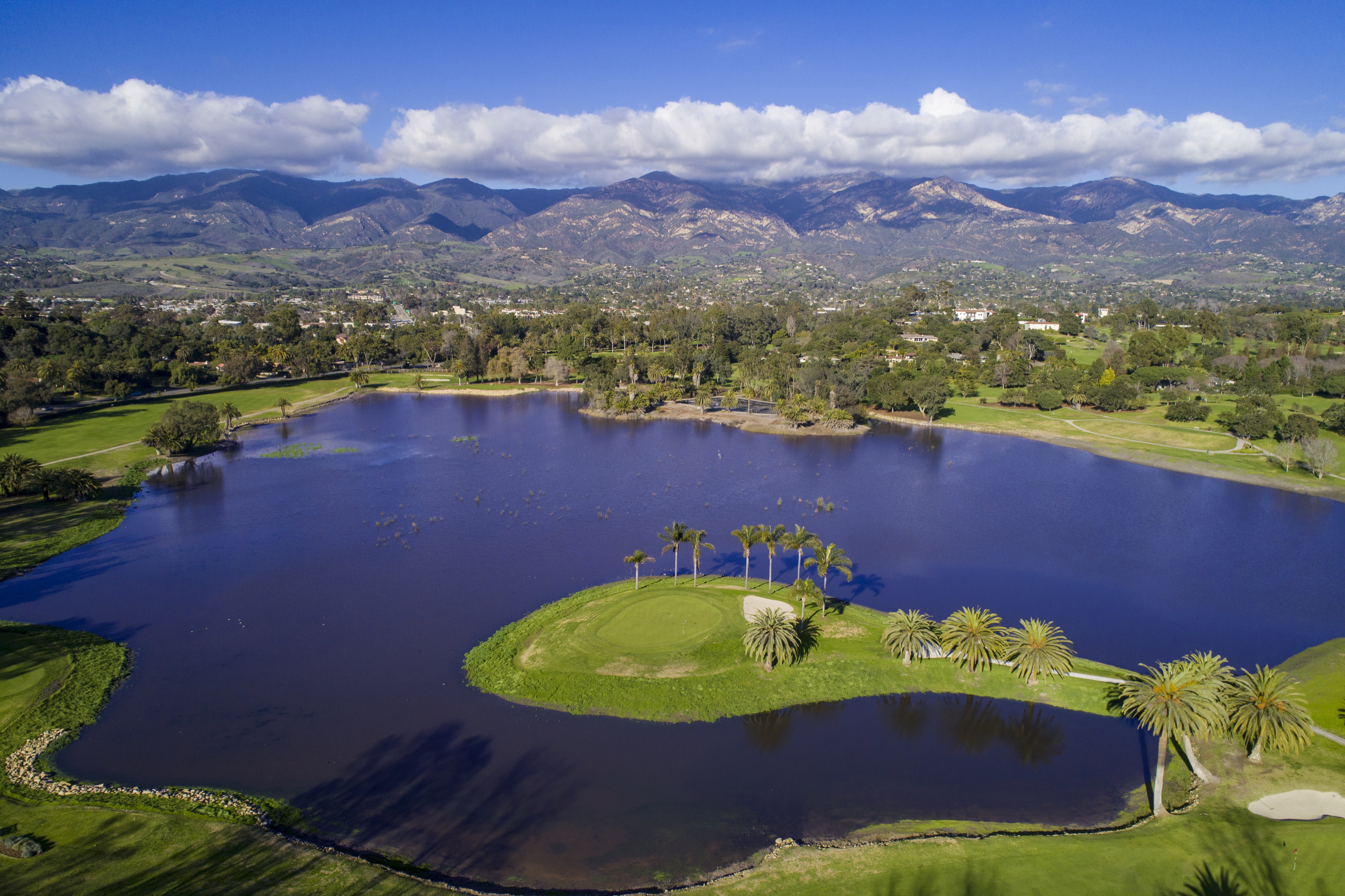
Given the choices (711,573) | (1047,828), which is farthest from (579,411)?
(1047,828)

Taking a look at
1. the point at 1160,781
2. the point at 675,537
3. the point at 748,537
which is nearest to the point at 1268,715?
the point at 1160,781

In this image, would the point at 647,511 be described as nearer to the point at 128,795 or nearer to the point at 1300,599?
the point at 128,795

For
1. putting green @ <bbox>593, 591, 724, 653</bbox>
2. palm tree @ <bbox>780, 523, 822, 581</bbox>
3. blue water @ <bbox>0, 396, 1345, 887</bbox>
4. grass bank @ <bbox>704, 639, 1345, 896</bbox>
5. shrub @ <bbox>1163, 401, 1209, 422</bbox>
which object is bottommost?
blue water @ <bbox>0, 396, 1345, 887</bbox>

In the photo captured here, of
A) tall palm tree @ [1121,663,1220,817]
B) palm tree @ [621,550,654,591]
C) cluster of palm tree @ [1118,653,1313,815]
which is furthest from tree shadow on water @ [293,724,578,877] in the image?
cluster of palm tree @ [1118,653,1313,815]

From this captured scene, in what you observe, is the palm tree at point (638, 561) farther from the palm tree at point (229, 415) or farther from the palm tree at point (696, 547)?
the palm tree at point (229, 415)

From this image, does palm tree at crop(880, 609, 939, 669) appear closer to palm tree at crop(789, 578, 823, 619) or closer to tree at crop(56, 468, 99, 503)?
palm tree at crop(789, 578, 823, 619)

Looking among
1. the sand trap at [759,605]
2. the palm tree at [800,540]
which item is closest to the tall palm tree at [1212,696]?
the sand trap at [759,605]
